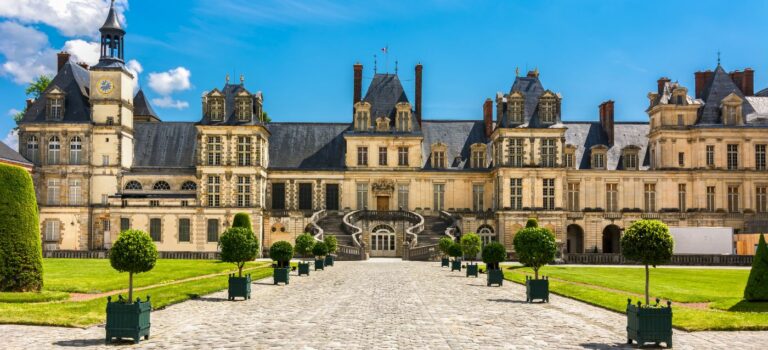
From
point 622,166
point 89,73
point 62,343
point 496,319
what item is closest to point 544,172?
point 622,166

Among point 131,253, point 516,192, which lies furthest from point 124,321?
point 516,192

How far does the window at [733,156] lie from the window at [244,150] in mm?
37119

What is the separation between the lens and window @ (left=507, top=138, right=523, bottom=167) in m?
61.1

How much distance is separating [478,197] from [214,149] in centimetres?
2125

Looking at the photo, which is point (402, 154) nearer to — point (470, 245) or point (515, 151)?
point (515, 151)

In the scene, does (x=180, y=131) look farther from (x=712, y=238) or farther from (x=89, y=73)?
(x=712, y=238)

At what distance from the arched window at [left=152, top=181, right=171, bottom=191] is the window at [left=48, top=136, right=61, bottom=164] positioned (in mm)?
7462

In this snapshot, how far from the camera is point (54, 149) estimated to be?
60.2 metres

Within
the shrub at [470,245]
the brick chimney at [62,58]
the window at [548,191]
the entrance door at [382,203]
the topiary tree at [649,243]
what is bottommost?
the shrub at [470,245]

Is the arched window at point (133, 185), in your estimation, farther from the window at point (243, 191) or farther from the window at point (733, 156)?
the window at point (733, 156)

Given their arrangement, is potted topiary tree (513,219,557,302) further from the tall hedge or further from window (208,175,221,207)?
window (208,175,221,207)

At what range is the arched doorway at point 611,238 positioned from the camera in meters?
64.8

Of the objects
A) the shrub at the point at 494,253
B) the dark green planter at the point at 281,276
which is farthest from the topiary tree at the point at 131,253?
the shrub at the point at 494,253

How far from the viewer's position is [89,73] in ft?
210
